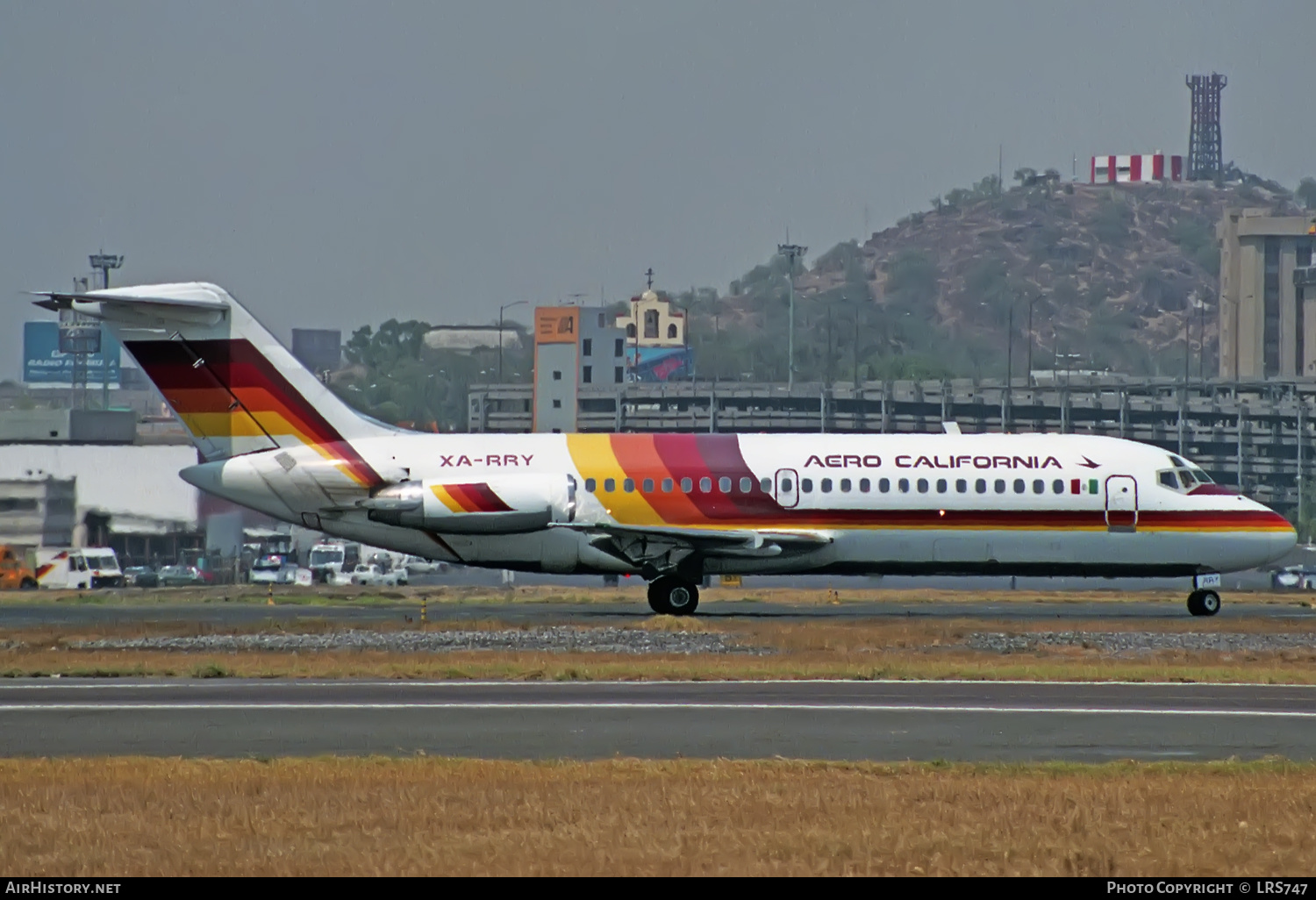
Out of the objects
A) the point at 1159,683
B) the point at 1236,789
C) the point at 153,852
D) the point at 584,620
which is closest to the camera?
the point at 153,852

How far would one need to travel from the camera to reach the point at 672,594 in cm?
4112

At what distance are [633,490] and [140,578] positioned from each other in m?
35.1

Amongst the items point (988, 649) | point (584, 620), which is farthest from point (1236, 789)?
point (584, 620)

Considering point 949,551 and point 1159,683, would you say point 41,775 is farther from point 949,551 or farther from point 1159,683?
point 949,551

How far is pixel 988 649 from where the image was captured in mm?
32531

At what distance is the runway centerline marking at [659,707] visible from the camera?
23516 millimetres

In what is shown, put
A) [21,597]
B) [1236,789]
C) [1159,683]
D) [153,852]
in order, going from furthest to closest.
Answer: [21,597] → [1159,683] → [1236,789] → [153,852]

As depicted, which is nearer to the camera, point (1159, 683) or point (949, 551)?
point (1159, 683)

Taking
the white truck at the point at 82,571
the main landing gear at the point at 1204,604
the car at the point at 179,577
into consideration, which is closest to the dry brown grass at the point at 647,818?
the main landing gear at the point at 1204,604

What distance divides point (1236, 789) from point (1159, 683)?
1137 centimetres

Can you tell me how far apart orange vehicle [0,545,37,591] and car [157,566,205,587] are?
483cm

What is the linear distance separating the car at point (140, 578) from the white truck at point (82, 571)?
615 mm

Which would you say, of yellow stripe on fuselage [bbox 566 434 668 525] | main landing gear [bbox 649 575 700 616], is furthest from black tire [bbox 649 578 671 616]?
yellow stripe on fuselage [bbox 566 434 668 525]

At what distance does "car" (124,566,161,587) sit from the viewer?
69125 millimetres
